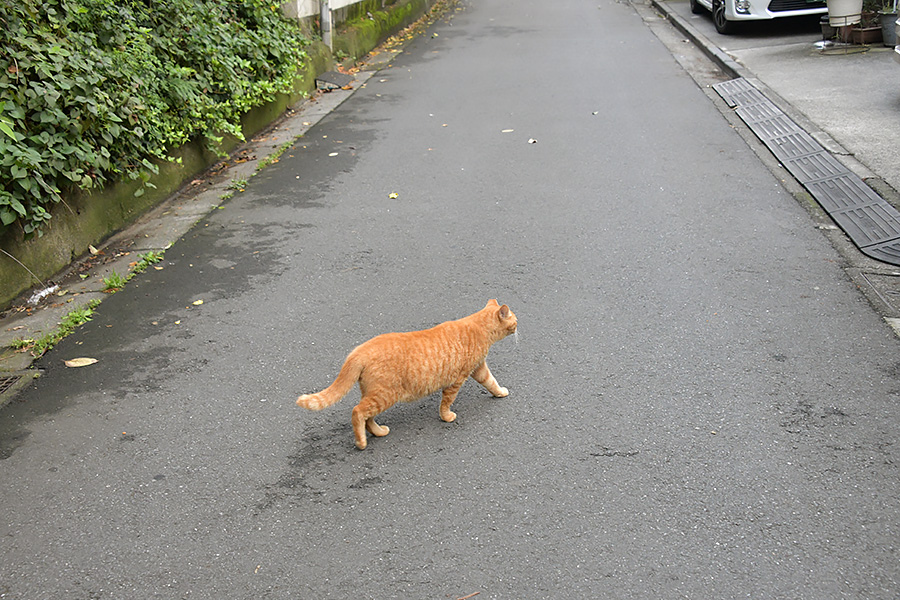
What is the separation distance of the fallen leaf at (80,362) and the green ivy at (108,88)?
1.07 m

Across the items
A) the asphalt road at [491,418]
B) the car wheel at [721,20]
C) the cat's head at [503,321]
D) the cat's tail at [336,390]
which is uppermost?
the car wheel at [721,20]

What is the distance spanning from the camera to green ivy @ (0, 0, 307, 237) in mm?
5152

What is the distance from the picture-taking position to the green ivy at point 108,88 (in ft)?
16.9

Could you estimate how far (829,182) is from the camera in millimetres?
6902

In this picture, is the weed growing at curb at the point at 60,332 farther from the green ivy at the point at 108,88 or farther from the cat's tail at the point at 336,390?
the cat's tail at the point at 336,390

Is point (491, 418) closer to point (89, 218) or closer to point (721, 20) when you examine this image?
point (89, 218)

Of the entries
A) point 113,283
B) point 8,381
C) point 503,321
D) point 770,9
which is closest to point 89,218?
point 113,283

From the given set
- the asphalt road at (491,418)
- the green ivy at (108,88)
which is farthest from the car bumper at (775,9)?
the green ivy at (108,88)

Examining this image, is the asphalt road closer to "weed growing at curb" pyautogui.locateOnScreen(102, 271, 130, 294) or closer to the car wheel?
"weed growing at curb" pyautogui.locateOnScreen(102, 271, 130, 294)

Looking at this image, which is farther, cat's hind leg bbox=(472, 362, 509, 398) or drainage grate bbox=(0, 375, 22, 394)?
drainage grate bbox=(0, 375, 22, 394)

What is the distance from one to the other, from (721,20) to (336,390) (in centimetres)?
1427

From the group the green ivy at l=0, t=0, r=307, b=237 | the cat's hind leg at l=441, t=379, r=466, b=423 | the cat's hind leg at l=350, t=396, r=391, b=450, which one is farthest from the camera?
the green ivy at l=0, t=0, r=307, b=237

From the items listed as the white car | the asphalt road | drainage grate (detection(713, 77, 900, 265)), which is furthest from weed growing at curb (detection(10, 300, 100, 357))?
the white car

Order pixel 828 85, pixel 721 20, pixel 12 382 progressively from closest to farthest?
pixel 12 382, pixel 828 85, pixel 721 20
